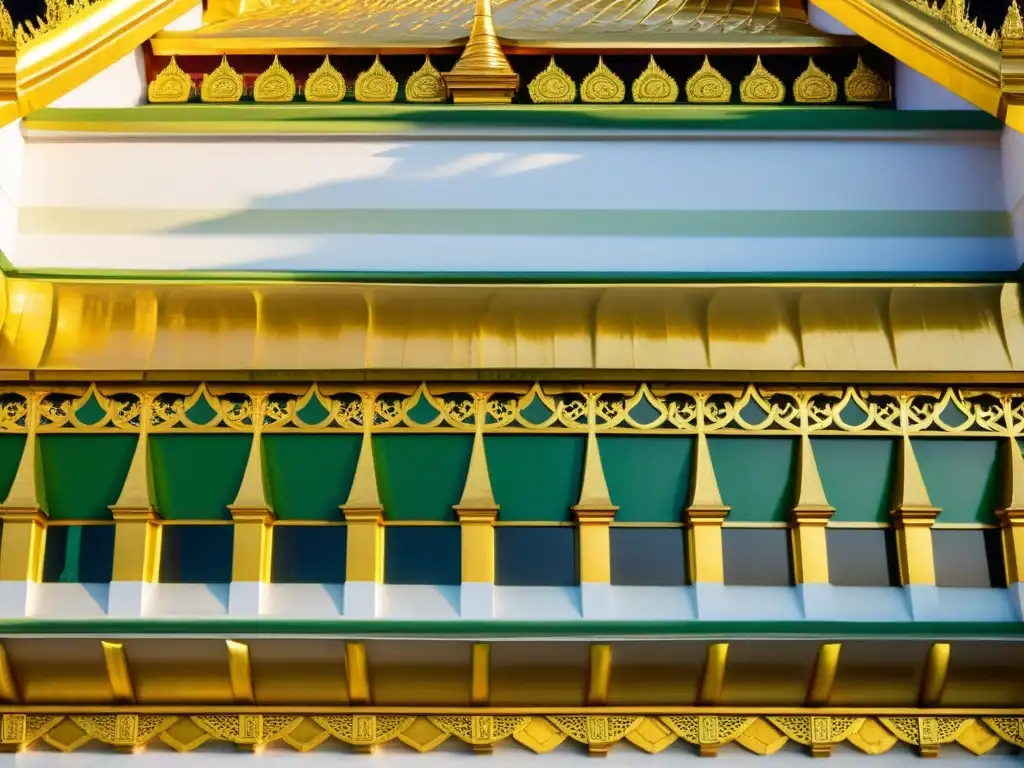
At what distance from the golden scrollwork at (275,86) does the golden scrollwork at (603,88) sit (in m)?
1.84

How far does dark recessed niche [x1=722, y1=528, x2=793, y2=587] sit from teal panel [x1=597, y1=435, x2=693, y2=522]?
32 cm

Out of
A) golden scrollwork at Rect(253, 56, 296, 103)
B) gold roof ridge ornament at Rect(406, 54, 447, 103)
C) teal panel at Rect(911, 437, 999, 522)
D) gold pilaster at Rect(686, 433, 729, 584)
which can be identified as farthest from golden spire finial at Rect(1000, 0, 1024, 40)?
golden scrollwork at Rect(253, 56, 296, 103)

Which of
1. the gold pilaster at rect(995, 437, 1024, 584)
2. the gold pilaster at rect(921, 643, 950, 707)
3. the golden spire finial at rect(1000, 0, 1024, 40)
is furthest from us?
the golden spire finial at rect(1000, 0, 1024, 40)

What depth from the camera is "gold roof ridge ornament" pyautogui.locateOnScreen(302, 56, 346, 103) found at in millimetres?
10430

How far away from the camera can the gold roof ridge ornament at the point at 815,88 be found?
1049 centimetres

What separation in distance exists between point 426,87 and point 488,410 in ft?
8.48

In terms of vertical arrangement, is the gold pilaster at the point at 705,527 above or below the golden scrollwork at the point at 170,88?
below

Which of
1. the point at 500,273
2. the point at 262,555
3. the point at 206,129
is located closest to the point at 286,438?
the point at 262,555

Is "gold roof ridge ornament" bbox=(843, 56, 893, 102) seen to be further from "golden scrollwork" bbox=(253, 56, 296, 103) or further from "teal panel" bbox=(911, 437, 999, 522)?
"golden scrollwork" bbox=(253, 56, 296, 103)

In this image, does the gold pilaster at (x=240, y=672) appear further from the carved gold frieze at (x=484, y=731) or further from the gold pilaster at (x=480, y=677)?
the gold pilaster at (x=480, y=677)

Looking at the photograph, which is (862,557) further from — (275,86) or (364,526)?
(275,86)

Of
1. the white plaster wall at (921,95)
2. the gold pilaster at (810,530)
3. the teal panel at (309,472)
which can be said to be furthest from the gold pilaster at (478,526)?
A: the white plaster wall at (921,95)

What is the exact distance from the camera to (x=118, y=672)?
8.34 m

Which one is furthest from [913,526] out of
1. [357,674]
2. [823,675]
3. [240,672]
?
[240,672]
